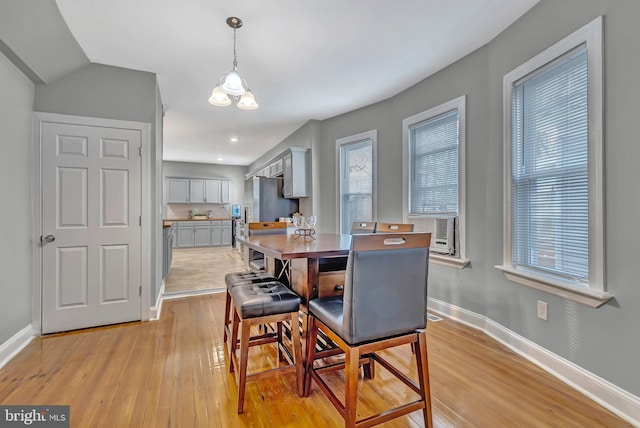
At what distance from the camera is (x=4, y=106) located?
7.11 ft

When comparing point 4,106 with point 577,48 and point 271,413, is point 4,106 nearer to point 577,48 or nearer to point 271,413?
point 271,413

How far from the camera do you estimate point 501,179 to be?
2445 mm

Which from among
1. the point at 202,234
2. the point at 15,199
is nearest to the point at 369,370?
the point at 15,199

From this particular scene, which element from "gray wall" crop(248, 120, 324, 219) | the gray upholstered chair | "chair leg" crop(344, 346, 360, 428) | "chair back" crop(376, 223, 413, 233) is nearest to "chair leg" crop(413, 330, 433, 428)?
the gray upholstered chair

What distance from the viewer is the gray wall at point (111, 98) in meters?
2.68

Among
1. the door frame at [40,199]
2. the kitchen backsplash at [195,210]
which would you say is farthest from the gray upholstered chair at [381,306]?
the kitchen backsplash at [195,210]

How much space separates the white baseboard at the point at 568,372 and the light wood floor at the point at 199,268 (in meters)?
3.42

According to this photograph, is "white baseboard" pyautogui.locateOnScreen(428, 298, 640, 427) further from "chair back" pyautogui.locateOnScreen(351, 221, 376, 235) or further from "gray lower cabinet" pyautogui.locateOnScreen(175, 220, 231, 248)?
"gray lower cabinet" pyautogui.locateOnScreen(175, 220, 231, 248)

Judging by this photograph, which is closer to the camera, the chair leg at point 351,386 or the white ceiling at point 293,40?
the chair leg at point 351,386

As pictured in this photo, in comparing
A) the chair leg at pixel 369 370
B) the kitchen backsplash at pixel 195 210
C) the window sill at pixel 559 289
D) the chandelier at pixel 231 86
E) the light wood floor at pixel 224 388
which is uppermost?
the chandelier at pixel 231 86

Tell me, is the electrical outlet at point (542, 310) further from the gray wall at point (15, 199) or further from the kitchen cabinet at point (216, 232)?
the kitchen cabinet at point (216, 232)

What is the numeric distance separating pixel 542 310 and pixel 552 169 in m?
1.02

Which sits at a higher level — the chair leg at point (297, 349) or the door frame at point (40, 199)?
the door frame at point (40, 199)

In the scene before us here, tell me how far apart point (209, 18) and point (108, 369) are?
268 cm
